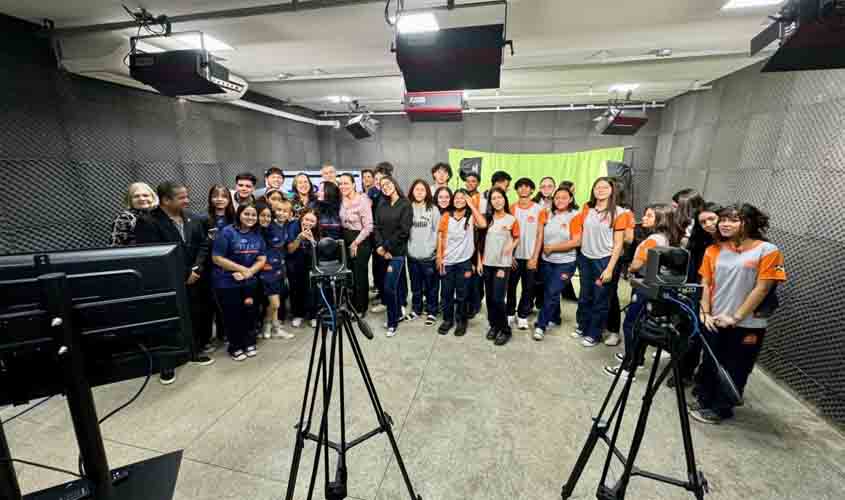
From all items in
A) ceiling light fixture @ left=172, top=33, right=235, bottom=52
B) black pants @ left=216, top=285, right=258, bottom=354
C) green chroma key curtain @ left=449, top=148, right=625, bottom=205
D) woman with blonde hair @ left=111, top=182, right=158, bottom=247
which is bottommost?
black pants @ left=216, top=285, right=258, bottom=354

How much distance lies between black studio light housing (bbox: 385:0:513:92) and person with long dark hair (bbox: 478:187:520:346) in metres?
1.04

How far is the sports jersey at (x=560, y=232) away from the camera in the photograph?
324cm

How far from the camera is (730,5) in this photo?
8.78 feet

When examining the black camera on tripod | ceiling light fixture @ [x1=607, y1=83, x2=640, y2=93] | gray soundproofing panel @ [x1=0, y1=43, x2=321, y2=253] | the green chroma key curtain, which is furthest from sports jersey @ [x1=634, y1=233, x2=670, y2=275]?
gray soundproofing panel @ [x1=0, y1=43, x2=321, y2=253]

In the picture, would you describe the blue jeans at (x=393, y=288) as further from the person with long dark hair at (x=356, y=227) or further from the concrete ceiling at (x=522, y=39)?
the concrete ceiling at (x=522, y=39)

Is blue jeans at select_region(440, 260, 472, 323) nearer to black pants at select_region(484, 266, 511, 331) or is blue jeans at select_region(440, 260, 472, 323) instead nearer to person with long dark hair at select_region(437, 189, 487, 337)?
person with long dark hair at select_region(437, 189, 487, 337)

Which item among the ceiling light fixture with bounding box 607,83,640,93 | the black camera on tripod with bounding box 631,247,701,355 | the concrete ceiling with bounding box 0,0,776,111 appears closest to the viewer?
the black camera on tripod with bounding box 631,247,701,355

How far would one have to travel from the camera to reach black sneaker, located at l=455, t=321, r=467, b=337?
11.2 feet

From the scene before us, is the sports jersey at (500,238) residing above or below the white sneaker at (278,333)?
above

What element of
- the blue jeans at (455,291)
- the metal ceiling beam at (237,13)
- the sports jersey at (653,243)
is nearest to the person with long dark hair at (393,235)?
the blue jeans at (455,291)

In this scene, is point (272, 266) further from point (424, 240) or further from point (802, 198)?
point (802, 198)

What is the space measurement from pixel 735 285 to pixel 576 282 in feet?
10.0

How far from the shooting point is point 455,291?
3.55 metres

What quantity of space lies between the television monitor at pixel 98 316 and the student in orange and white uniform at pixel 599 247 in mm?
3072
